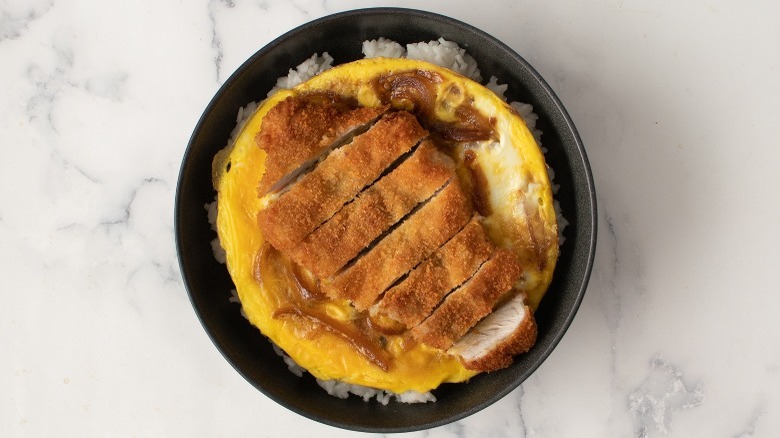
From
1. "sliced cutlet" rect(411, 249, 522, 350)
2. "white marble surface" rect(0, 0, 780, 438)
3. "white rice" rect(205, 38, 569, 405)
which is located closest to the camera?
"sliced cutlet" rect(411, 249, 522, 350)

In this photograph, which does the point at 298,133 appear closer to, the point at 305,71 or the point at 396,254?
the point at 305,71

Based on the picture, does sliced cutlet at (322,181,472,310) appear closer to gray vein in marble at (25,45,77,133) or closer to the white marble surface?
the white marble surface

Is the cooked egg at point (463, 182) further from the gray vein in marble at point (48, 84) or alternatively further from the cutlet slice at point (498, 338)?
the gray vein in marble at point (48, 84)

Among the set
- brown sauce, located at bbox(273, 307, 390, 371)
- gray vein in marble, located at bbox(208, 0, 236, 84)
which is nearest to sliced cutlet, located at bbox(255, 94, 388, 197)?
brown sauce, located at bbox(273, 307, 390, 371)

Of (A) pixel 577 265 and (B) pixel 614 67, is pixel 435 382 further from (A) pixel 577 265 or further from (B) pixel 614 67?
(B) pixel 614 67

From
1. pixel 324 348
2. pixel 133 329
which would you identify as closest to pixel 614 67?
pixel 324 348
